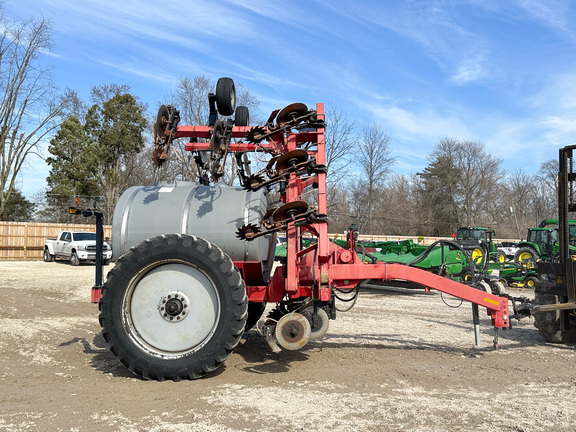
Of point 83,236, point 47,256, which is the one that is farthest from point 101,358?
point 47,256

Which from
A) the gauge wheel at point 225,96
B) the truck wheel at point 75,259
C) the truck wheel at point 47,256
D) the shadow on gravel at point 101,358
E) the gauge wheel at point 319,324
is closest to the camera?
the shadow on gravel at point 101,358

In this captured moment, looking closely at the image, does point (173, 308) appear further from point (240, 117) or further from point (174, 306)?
point (240, 117)

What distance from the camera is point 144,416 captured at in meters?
4.01

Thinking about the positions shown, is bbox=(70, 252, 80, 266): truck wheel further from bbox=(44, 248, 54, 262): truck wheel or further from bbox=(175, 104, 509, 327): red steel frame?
bbox=(175, 104, 509, 327): red steel frame

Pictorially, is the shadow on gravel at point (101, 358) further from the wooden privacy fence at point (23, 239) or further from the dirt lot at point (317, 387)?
the wooden privacy fence at point (23, 239)

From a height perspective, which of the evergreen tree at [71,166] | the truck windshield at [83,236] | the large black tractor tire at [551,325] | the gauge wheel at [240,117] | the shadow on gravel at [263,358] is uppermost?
the evergreen tree at [71,166]

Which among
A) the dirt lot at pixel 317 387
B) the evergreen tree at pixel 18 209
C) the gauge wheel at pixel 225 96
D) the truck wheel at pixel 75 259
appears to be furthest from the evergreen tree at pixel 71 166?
the gauge wheel at pixel 225 96

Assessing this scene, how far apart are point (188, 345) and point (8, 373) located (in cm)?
213

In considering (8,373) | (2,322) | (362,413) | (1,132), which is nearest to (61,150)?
(1,132)

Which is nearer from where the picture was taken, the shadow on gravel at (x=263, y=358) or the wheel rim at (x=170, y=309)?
the wheel rim at (x=170, y=309)

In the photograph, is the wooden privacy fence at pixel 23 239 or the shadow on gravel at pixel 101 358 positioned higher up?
the wooden privacy fence at pixel 23 239

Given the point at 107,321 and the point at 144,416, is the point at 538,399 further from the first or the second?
the point at 107,321

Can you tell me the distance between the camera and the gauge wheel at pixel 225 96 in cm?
578

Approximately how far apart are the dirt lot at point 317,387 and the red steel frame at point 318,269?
848 millimetres
